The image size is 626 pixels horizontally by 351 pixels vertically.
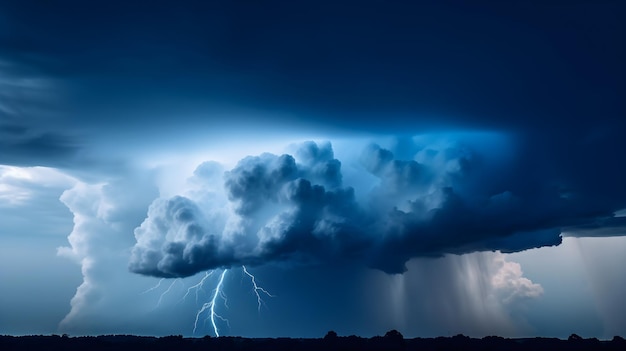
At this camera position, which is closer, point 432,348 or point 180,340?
point 432,348

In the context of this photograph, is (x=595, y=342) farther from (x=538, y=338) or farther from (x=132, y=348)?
(x=132, y=348)

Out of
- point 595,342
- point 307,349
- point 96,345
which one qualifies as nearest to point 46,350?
point 96,345

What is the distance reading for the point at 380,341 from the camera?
12256 centimetres

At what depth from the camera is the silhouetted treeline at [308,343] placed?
116750 mm

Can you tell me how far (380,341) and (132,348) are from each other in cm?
4978

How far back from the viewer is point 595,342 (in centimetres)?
12925

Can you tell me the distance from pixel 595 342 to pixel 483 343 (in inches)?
1084

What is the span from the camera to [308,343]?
4926 inches

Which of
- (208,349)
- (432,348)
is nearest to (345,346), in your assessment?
(432,348)

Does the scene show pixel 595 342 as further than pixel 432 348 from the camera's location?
Yes

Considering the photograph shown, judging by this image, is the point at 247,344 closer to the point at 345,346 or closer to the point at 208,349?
the point at 208,349

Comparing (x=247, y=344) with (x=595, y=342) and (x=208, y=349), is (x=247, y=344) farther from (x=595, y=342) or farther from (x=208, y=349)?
(x=595, y=342)

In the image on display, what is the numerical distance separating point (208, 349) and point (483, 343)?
2192 inches

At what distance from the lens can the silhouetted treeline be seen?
116750mm
